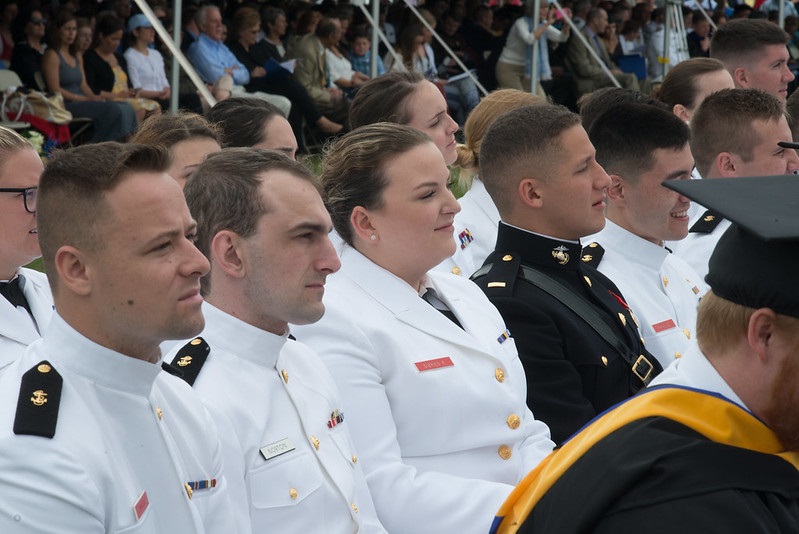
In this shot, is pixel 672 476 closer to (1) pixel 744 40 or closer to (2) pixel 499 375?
(2) pixel 499 375

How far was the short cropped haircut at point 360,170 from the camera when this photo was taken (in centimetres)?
A: 334

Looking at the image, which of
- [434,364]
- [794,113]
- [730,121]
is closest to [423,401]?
[434,364]

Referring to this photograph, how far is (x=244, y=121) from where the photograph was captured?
4.47 meters

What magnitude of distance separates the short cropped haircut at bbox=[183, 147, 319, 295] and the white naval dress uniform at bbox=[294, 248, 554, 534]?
16.5 inches

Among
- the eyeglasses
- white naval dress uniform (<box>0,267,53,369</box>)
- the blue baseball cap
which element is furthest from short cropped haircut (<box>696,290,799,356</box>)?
the blue baseball cap

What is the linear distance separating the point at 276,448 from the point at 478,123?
281cm

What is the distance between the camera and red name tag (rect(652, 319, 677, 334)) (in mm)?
4090

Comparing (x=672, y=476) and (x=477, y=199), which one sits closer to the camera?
(x=672, y=476)

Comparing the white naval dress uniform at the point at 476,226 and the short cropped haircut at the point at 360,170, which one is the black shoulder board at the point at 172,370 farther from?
the white naval dress uniform at the point at 476,226

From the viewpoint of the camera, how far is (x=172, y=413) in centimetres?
234

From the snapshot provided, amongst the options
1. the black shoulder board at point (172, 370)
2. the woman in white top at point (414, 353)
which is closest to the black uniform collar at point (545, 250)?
the woman in white top at point (414, 353)

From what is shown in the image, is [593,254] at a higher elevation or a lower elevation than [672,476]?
lower


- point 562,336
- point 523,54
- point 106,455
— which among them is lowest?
point 523,54

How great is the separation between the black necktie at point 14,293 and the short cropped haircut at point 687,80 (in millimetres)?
4274
